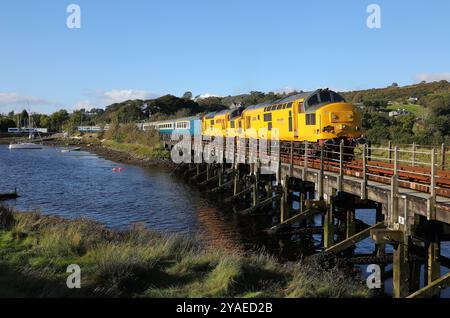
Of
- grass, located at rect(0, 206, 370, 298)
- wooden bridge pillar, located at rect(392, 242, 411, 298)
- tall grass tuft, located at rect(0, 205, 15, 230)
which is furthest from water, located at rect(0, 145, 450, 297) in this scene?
grass, located at rect(0, 206, 370, 298)

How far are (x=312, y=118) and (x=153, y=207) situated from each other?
12218 mm

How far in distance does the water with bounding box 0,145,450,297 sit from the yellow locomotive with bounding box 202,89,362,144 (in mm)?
4564

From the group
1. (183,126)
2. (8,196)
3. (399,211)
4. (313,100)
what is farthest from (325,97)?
(183,126)

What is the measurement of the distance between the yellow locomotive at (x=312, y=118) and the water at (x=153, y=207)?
4564mm

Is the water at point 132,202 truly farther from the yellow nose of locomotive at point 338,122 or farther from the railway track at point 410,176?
the yellow nose of locomotive at point 338,122

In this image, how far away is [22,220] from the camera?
14.0 meters

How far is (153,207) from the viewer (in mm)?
26359

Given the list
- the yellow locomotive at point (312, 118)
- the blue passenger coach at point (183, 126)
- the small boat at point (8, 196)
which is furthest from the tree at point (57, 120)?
the yellow locomotive at point (312, 118)

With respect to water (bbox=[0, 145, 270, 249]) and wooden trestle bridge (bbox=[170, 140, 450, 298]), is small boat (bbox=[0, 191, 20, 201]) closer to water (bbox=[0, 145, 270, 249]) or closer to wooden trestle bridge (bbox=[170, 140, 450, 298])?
water (bbox=[0, 145, 270, 249])

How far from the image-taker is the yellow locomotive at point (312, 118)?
17938 mm

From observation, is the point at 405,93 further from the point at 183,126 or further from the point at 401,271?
the point at 401,271

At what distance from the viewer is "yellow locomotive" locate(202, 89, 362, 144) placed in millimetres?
17938
